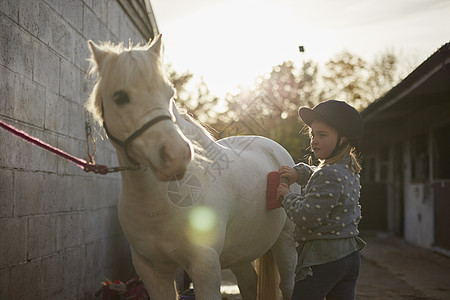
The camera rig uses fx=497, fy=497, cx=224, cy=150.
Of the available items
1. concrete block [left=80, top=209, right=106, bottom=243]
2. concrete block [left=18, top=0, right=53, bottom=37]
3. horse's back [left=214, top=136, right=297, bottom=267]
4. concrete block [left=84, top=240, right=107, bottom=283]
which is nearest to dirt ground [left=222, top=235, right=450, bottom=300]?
concrete block [left=84, top=240, right=107, bottom=283]

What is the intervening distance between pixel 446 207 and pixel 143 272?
7.66m

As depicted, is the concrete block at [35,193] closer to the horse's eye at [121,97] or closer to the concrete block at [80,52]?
the concrete block at [80,52]

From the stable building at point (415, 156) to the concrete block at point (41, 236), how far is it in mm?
4763

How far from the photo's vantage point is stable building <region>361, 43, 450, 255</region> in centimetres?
786

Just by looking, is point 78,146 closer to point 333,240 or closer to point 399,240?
point 333,240

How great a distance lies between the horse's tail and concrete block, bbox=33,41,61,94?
196 cm

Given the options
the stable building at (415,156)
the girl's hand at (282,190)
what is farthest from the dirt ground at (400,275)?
the girl's hand at (282,190)

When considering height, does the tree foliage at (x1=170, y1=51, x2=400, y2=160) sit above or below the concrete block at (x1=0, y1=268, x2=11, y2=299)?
above

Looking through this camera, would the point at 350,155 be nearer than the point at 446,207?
Yes

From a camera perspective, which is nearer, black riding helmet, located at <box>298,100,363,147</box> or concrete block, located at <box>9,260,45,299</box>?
black riding helmet, located at <box>298,100,363,147</box>

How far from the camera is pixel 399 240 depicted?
489 inches

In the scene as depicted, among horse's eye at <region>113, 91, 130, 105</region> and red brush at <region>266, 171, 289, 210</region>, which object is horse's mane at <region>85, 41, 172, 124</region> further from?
red brush at <region>266, 171, 289, 210</region>

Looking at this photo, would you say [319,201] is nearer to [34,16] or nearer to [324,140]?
[324,140]

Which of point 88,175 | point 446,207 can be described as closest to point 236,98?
point 446,207
